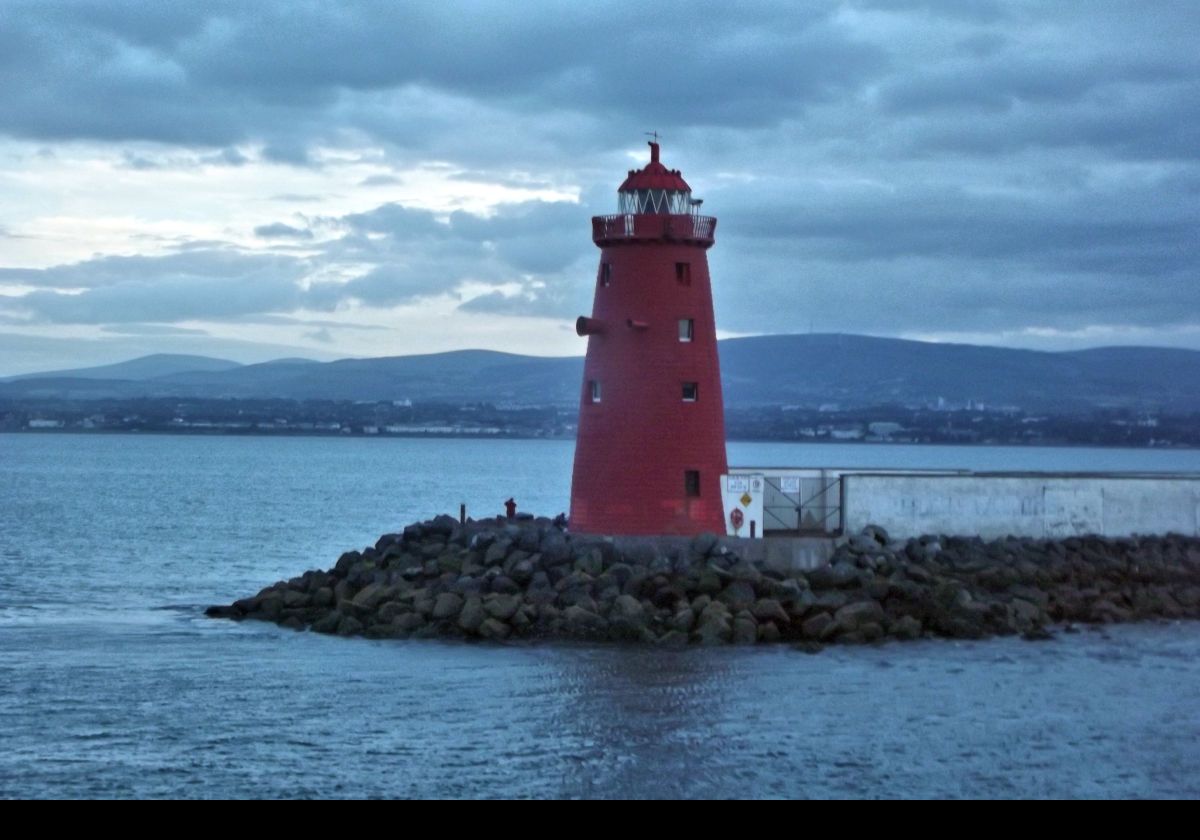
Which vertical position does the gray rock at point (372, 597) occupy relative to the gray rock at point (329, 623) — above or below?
above

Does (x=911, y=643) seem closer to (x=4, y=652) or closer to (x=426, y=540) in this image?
(x=426, y=540)

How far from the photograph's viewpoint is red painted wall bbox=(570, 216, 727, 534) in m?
23.7

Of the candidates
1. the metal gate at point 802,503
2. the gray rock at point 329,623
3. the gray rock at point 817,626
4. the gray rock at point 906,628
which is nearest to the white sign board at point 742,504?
the metal gate at point 802,503

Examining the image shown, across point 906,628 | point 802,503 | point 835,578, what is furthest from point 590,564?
point 802,503

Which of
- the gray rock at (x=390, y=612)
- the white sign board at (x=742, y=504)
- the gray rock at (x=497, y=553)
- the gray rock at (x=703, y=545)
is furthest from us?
the white sign board at (x=742, y=504)

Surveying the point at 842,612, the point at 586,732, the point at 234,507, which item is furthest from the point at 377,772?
the point at 234,507

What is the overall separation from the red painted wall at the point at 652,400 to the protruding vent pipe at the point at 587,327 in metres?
0.06

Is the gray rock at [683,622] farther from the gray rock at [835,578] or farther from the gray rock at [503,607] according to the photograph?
the gray rock at [835,578]

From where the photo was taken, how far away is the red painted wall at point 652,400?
77.7 ft

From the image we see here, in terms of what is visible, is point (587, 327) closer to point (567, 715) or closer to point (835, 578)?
point (835, 578)

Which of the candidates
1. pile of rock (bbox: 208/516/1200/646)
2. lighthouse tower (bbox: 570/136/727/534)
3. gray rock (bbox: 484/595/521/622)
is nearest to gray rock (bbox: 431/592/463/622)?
pile of rock (bbox: 208/516/1200/646)

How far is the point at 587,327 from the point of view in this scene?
78.6 ft

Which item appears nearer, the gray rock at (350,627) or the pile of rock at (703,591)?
the pile of rock at (703,591)

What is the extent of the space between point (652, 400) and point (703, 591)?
9.56 feet
